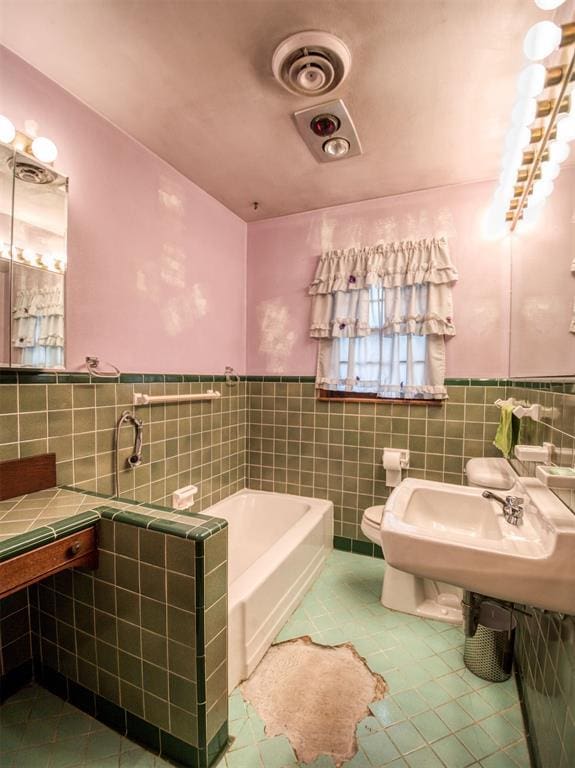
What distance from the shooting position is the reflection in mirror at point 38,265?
1.38m

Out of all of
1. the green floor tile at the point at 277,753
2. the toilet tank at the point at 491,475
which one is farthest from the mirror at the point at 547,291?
the green floor tile at the point at 277,753

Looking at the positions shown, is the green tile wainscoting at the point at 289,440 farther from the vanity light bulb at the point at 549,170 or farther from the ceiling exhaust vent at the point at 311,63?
the ceiling exhaust vent at the point at 311,63

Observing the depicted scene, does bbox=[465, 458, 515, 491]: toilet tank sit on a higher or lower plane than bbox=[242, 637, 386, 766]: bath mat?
higher

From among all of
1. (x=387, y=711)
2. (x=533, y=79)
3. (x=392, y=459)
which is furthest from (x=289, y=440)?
(x=533, y=79)

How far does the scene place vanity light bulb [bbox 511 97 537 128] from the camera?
4.17ft

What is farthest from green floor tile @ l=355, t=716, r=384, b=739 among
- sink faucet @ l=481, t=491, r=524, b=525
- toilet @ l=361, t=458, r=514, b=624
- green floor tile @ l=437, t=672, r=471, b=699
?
sink faucet @ l=481, t=491, r=524, b=525

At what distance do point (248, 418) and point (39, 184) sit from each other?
200cm

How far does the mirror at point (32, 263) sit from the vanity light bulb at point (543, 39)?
5.85 ft

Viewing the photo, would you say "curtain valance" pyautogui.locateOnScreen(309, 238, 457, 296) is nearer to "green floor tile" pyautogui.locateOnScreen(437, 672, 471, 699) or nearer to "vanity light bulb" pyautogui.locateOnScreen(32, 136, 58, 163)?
"vanity light bulb" pyautogui.locateOnScreen(32, 136, 58, 163)

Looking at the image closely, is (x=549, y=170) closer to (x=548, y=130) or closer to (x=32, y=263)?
(x=548, y=130)

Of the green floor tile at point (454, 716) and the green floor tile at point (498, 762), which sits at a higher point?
the green floor tile at point (498, 762)

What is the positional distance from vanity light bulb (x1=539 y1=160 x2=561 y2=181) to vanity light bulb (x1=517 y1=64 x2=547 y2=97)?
238mm

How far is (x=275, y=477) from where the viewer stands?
112 inches

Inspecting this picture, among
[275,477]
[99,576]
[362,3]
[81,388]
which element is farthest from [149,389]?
[362,3]
